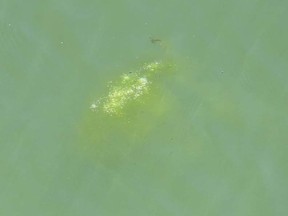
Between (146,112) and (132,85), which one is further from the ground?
(132,85)

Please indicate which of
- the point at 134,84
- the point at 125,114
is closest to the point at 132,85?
the point at 134,84

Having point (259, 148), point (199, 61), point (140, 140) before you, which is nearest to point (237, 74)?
point (199, 61)

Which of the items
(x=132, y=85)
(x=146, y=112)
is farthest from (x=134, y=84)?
(x=146, y=112)

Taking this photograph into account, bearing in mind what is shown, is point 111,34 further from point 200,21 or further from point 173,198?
point 173,198

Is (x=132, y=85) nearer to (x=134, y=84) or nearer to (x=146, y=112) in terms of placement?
(x=134, y=84)
